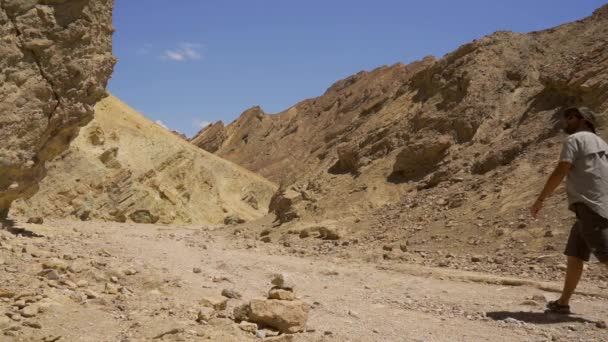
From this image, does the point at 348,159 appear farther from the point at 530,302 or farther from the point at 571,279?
the point at 571,279

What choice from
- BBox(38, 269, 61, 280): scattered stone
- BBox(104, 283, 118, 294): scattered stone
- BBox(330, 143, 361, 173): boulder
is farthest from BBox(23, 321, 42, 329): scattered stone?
BBox(330, 143, 361, 173): boulder

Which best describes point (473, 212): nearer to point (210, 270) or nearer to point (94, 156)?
point (210, 270)

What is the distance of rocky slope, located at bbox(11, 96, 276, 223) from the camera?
1973 cm

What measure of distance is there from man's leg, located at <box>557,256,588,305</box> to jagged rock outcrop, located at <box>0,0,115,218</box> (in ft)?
24.4

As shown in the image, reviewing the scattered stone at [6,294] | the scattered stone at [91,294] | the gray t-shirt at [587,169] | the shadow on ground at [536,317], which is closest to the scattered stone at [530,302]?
the shadow on ground at [536,317]

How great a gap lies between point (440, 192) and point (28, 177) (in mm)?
8185

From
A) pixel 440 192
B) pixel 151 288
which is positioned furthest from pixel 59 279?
pixel 440 192

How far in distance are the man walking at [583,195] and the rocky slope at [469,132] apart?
5.25 meters

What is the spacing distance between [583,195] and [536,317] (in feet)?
3.68

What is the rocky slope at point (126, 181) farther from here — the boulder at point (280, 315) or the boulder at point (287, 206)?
the boulder at point (280, 315)

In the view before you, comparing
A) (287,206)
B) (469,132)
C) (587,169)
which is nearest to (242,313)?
(587,169)

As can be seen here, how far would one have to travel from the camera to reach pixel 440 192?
12719 millimetres

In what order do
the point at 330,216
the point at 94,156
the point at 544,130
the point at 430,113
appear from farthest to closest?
the point at 94,156
the point at 430,113
the point at 330,216
the point at 544,130

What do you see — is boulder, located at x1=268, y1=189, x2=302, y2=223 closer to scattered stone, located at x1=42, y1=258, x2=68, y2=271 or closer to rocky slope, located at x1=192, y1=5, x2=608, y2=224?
rocky slope, located at x1=192, y1=5, x2=608, y2=224
